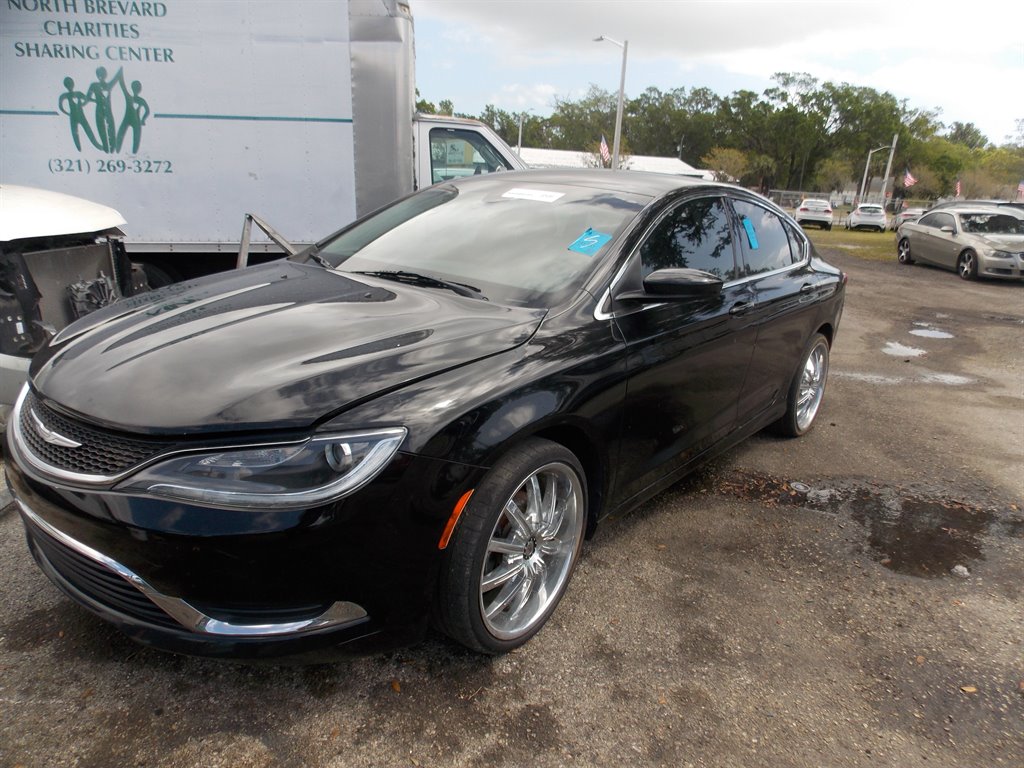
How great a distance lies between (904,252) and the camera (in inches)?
687

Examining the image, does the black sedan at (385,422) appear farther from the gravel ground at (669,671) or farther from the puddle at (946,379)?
the puddle at (946,379)

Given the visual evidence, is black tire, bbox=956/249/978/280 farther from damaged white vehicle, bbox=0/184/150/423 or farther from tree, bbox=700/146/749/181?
tree, bbox=700/146/749/181

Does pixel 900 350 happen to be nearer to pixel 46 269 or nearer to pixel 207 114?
pixel 207 114

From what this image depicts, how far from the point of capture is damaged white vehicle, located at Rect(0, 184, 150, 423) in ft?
11.6

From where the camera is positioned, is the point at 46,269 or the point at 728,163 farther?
the point at 728,163

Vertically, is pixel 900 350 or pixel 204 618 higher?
pixel 204 618

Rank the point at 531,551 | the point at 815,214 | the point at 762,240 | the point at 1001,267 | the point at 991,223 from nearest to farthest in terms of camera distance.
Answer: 1. the point at 531,551
2. the point at 762,240
3. the point at 1001,267
4. the point at 991,223
5. the point at 815,214

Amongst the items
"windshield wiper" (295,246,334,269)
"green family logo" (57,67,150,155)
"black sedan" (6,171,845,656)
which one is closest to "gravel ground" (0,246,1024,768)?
"black sedan" (6,171,845,656)

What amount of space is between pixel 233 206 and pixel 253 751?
4.97 m

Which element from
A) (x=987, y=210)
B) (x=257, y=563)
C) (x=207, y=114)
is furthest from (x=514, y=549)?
(x=987, y=210)

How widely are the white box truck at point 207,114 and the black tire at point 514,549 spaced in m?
3.98

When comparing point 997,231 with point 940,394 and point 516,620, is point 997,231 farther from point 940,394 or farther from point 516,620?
point 516,620

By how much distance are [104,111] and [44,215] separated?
225 cm

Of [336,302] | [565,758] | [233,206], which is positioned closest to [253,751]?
[565,758]
